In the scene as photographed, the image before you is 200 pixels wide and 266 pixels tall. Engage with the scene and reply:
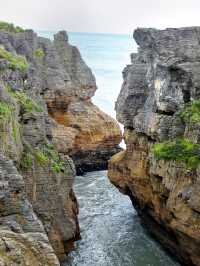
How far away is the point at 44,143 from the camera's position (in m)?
20.0

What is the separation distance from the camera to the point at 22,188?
13297 millimetres

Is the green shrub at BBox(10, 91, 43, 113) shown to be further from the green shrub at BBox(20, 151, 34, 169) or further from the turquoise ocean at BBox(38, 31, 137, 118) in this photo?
the turquoise ocean at BBox(38, 31, 137, 118)

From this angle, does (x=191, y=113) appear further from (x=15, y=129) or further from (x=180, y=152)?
(x=15, y=129)

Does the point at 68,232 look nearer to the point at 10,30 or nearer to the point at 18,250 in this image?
the point at 18,250

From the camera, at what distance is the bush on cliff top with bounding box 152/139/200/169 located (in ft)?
63.5

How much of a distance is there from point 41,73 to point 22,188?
2173 cm

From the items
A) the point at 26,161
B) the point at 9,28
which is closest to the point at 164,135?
the point at 26,161

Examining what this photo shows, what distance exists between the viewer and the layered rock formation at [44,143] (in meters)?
12.5

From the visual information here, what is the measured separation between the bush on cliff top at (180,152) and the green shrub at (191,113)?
33.6 inches

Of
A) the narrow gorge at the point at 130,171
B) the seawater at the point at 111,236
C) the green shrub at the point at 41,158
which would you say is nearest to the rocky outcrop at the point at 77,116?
the narrow gorge at the point at 130,171

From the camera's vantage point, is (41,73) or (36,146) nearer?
(36,146)

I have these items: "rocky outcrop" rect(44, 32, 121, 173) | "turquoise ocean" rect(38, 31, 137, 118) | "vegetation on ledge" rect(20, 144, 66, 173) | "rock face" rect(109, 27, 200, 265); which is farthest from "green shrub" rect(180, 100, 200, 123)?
"turquoise ocean" rect(38, 31, 137, 118)

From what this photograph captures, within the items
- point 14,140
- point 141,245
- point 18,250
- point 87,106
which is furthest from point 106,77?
point 18,250

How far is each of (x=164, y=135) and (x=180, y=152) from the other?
2.19 m
